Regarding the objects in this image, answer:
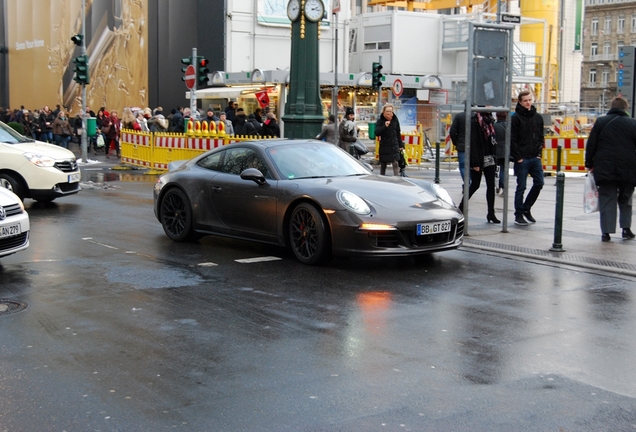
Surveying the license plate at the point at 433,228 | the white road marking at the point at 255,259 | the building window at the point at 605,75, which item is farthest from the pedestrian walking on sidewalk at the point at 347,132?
the building window at the point at 605,75

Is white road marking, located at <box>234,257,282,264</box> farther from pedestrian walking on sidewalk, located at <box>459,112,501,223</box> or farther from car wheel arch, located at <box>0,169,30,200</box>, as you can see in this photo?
car wheel arch, located at <box>0,169,30,200</box>

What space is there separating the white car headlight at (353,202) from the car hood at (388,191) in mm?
96

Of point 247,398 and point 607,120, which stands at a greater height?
point 607,120

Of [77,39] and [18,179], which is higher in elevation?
[77,39]

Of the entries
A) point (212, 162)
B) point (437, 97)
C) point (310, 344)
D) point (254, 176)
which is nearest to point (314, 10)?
point (212, 162)

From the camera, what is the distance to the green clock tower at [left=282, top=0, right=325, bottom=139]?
17.6 metres

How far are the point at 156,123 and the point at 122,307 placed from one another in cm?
2020

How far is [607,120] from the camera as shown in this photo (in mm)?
11391

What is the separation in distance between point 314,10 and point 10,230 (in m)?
10.1

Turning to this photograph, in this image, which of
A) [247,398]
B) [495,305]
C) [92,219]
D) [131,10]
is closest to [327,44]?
[131,10]

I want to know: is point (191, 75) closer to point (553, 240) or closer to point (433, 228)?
point (553, 240)

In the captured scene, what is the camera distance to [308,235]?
9.49m

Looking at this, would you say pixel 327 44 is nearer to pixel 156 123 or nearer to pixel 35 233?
pixel 156 123

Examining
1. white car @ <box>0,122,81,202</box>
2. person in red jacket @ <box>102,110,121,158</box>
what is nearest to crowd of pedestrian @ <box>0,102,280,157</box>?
person in red jacket @ <box>102,110,121,158</box>
